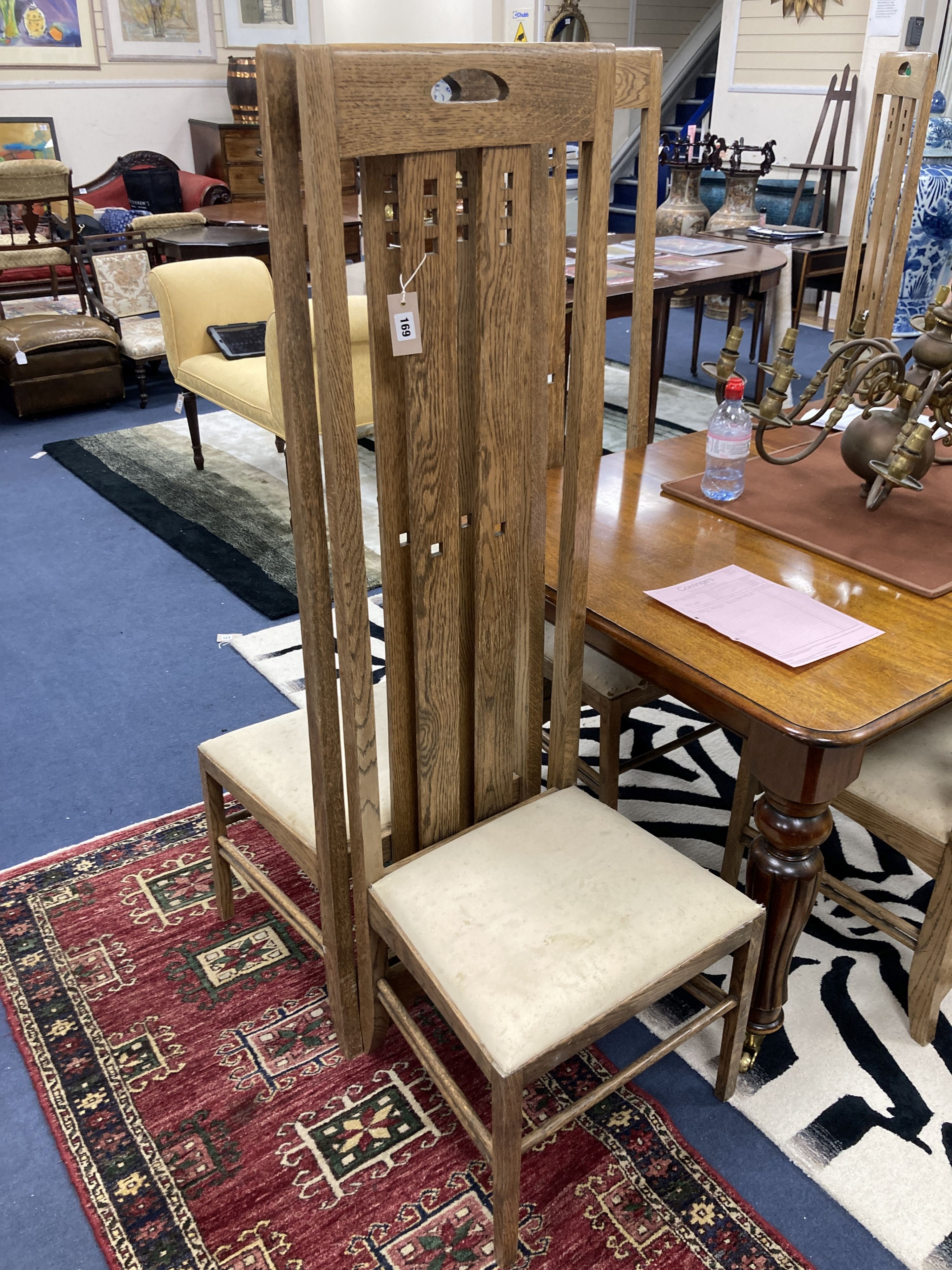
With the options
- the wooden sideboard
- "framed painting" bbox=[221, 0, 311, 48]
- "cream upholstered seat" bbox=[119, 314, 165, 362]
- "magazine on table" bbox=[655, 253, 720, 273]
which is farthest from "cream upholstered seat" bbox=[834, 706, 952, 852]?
"framed painting" bbox=[221, 0, 311, 48]

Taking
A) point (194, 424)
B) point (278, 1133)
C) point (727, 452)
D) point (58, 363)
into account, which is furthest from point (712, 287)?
point (278, 1133)

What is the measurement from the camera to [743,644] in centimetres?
154

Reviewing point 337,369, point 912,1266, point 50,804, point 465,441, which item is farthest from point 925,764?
point 50,804

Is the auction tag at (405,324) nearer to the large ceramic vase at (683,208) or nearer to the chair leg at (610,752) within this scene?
the chair leg at (610,752)

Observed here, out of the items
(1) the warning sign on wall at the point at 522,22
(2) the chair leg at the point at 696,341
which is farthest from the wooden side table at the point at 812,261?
(1) the warning sign on wall at the point at 522,22

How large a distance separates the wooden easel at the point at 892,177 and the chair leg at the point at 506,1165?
202 cm

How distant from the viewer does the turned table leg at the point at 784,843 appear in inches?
55.2

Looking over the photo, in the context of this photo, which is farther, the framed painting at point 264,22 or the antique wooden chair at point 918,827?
the framed painting at point 264,22

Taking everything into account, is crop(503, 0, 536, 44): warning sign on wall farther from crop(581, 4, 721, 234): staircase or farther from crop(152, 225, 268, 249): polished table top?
crop(152, 225, 268, 249): polished table top

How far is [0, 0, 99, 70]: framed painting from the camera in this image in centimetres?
762

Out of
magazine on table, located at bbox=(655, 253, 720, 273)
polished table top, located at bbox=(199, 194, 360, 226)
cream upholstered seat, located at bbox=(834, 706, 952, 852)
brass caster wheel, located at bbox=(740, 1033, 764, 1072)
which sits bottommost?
brass caster wheel, located at bbox=(740, 1033, 764, 1072)

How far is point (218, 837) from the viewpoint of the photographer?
197cm

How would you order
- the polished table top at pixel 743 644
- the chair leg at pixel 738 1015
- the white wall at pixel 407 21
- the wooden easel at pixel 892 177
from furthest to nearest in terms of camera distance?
the white wall at pixel 407 21 < the wooden easel at pixel 892 177 < the chair leg at pixel 738 1015 < the polished table top at pixel 743 644

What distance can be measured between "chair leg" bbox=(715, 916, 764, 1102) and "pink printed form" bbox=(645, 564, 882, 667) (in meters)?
0.40
